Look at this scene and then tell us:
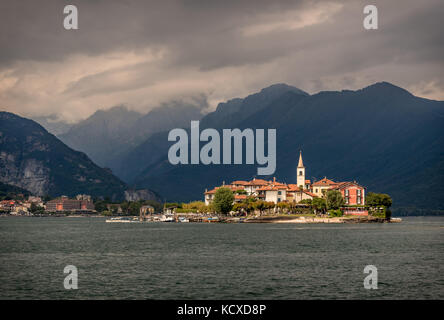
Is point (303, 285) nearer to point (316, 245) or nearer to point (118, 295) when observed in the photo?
point (118, 295)

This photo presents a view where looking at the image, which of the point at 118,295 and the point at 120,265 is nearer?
the point at 118,295

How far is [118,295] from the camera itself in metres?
52.7

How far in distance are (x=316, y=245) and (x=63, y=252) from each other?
43828 mm

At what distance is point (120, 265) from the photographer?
75.0 m

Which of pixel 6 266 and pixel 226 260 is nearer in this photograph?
pixel 6 266

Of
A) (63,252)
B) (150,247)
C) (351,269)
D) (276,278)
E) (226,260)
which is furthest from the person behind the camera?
(150,247)
